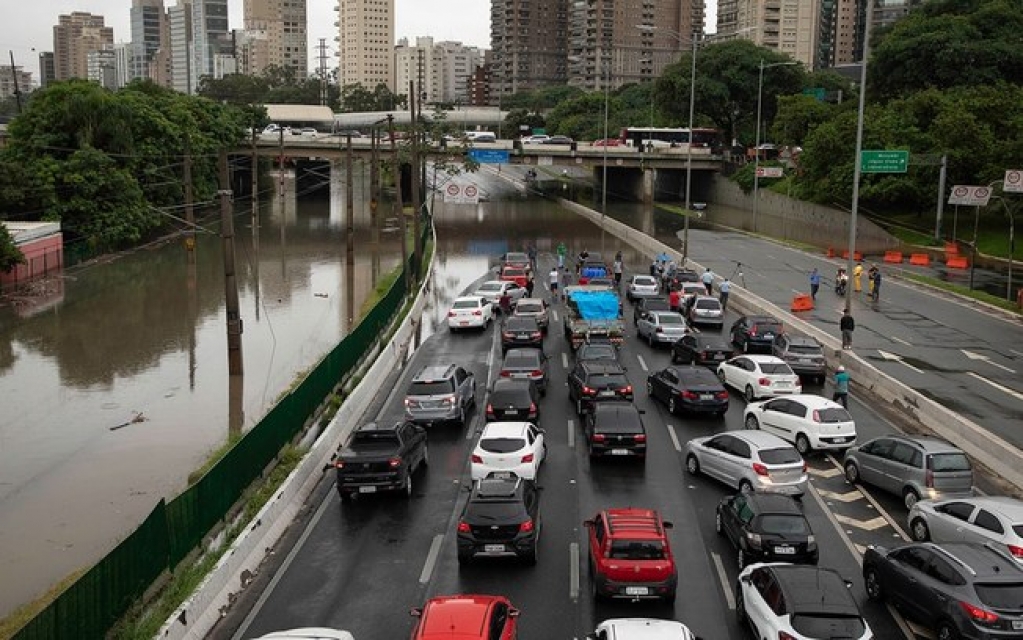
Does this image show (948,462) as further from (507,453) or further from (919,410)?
(507,453)

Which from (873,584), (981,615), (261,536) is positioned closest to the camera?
(981,615)

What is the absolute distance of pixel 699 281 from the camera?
48688 mm

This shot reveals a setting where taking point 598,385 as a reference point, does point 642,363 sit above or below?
below

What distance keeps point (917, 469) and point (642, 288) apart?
27981mm

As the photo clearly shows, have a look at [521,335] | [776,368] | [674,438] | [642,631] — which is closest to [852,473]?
[674,438]

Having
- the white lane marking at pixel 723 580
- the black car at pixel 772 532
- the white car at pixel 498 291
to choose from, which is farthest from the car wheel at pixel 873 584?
the white car at pixel 498 291

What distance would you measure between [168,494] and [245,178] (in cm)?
12273

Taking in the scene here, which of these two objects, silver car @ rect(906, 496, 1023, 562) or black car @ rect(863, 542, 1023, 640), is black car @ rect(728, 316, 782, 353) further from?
black car @ rect(863, 542, 1023, 640)

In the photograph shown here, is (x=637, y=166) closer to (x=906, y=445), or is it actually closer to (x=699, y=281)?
(x=699, y=281)

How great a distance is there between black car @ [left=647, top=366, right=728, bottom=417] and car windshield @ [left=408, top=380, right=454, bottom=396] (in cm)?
599

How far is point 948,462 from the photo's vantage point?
19.6 m

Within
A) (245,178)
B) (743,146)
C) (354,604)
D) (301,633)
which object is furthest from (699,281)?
(245,178)

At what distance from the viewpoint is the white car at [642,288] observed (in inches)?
1854

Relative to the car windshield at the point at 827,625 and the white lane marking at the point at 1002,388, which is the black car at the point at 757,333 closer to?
the white lane marking at the point at 1002,388
